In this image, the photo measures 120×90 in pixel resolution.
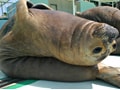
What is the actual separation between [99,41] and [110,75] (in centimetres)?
25

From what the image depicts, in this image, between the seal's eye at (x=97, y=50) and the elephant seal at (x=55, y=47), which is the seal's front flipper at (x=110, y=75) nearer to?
the elephant seal at (x=55, y=47)

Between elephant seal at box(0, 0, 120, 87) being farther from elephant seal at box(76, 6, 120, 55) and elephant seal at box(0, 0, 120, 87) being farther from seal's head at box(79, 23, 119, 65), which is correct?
elephant seal at box(76, 6, 120, 55)

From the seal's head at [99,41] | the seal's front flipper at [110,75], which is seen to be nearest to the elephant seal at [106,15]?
the seal's front flipper at [110,75]

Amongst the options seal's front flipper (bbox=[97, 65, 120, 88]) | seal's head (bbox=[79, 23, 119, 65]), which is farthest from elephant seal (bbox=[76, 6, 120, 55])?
seal's head (bbox=[79, 23, 119, 65])

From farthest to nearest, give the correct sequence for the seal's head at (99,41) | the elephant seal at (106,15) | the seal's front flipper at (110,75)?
the elephant seal at (106,15)
the seal's front flipper at (110,75)
the seal's head at (99,41)

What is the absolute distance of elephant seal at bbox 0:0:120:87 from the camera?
129 cm

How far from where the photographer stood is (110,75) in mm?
→ 1414

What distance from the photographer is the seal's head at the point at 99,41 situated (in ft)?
4.09

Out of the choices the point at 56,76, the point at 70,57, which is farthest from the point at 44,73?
the point at 70,57

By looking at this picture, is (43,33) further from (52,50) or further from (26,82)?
(26,82)

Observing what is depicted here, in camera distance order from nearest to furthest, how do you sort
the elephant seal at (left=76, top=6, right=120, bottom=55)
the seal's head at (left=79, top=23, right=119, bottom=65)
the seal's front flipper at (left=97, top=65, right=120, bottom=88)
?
the seal's head at (left=79, top=23, right=119, bottom=65) < the seal's front flipper at (left=97, top=65, right=120, bottom=88) < the elephant seal at (left=76, top=6, right=120, bottom=55)

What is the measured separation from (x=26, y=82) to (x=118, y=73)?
484 mm

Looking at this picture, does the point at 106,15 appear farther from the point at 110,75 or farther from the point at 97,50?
the point at 97,50

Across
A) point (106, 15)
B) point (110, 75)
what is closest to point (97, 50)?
point (110, 75)
